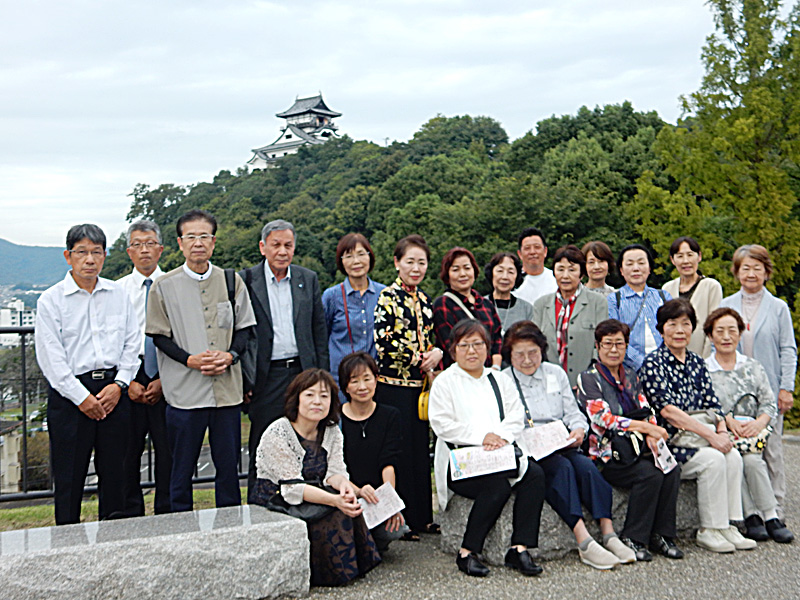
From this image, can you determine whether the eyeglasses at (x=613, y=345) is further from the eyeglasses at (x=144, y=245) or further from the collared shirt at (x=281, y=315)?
the eyeglasses at (x=144, y=245)

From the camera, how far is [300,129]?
9588 centimetres

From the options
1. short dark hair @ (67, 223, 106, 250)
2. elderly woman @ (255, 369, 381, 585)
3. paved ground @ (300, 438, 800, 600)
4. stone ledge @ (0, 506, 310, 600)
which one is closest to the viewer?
stone ledge @ (0, 506, 310, 600)

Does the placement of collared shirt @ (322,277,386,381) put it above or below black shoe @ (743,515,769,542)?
above

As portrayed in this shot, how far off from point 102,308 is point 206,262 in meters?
0.63

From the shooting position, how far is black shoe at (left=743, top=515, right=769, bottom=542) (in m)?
4.66

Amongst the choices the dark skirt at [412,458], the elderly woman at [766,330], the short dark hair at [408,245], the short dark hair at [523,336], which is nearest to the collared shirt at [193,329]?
the dark skirt at [412,458]

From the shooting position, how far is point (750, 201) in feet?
32.3

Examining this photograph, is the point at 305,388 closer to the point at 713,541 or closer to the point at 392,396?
the point at 392,396

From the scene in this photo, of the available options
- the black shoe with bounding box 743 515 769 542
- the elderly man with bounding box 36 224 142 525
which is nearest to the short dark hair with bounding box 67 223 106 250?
the elderly man with bounding box 36 224 142 525

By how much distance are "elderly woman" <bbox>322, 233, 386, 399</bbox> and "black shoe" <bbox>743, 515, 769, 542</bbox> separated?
259cm

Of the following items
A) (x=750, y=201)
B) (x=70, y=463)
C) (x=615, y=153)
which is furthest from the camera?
(x=615, y=153)

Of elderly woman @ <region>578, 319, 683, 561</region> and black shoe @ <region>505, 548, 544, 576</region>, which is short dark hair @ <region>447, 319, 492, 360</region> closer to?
elderly woman @ <region>578, 319, 683, 561</region>

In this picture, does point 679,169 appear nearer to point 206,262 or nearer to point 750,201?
point 750,201

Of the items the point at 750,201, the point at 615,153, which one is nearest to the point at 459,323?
the point at 750,201
